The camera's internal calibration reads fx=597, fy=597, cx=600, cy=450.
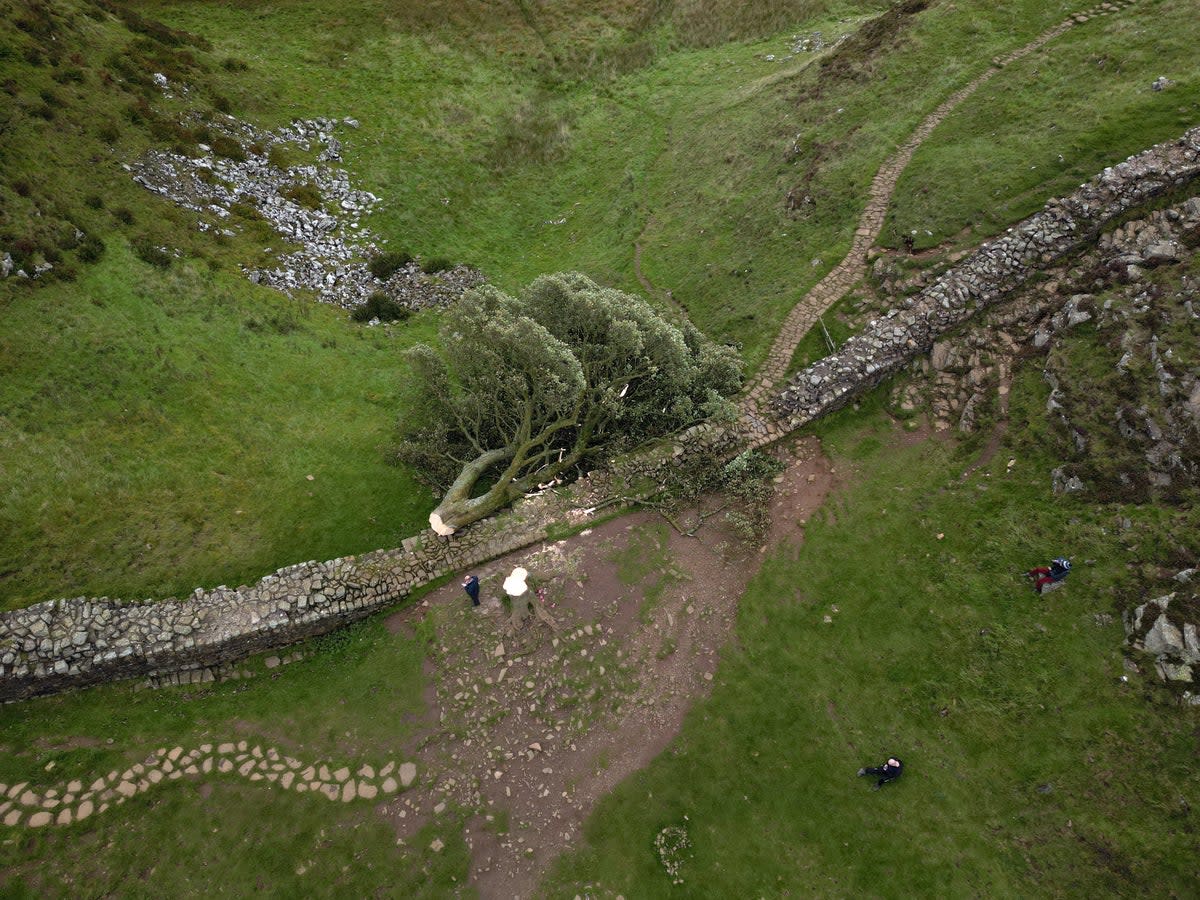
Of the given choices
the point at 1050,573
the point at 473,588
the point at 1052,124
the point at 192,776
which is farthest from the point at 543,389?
the point at 1052,124

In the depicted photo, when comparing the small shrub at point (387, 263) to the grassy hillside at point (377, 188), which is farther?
the small shrub at point (387, 263)

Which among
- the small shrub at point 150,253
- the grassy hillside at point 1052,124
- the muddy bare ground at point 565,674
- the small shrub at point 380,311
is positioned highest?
the grassy hillside at point 1052,124

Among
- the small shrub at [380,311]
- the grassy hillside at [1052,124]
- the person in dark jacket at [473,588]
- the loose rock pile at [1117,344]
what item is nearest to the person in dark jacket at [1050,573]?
the loose rock pile at [1117,344]

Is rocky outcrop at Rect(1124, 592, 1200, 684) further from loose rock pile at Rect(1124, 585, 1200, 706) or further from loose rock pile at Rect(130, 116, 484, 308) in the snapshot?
loose rock pile at Rect(130, 116, 484, 308)

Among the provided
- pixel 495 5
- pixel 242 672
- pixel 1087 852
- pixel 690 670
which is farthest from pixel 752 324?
Answer: pixel 495 5

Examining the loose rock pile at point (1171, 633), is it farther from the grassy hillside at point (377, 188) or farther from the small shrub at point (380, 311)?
the small shrub at point (380, 311)

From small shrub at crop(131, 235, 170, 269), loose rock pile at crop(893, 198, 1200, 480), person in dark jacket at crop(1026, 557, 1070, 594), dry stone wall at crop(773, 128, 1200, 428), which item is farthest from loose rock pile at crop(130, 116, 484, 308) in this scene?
person in dark jacket at crop(1026, 557, 1070, 594)

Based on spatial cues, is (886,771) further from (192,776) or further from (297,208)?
(297,208)
